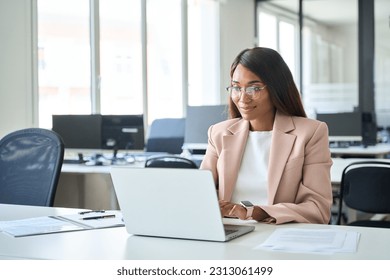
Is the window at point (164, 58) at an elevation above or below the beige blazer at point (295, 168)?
above

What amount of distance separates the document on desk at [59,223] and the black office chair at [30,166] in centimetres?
56

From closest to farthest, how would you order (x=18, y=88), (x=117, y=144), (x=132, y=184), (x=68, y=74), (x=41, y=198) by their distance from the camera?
1. (x=132, y=184)
2. (x=41, y=198)
3. (x=117, y=144)
4. (x=18, y=88)
5. (x=68, y=74)

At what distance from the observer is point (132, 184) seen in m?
1.61

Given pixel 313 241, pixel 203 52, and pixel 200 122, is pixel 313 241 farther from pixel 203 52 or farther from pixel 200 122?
pixel 203 52

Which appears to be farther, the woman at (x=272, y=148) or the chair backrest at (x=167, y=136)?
the chair backrest at (x=167, y=136)

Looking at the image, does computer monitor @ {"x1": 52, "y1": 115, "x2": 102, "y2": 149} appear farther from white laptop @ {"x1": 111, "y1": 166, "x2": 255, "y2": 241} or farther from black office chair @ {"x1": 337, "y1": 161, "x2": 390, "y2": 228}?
white laptop @ {"x1": 111, "y1": 166, "x2": 255, "y2": 241}

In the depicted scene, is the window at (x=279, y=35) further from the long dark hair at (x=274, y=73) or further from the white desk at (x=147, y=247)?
the white desk at (x=147, y=247)

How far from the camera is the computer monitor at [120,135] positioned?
496cm

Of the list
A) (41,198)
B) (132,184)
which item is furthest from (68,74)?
(132,184)

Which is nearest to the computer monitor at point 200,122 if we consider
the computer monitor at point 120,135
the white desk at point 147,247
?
the computer monitor at point 120,135

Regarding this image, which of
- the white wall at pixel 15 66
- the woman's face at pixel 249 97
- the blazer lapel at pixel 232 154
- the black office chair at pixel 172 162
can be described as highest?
the white wall at pixel 15 66
